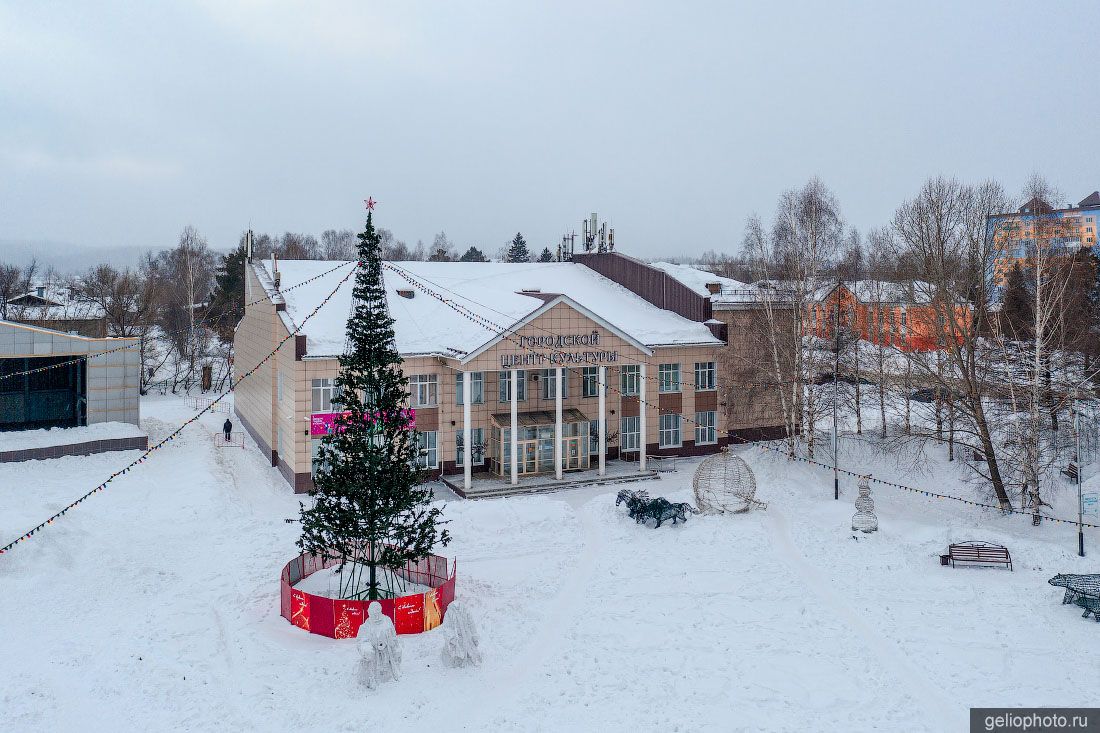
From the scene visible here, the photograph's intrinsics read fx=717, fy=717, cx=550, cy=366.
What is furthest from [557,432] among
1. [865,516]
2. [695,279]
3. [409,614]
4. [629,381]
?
[409,614]

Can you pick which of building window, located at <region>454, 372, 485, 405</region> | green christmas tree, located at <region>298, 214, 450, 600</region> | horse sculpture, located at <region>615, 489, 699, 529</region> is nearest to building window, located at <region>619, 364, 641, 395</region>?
building window, located at <region>454, 372, 485, 405</region>

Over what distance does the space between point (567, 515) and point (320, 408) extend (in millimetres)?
10530

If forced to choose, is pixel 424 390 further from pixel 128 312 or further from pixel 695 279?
pixel 128 312

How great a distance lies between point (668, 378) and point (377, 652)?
22973mm

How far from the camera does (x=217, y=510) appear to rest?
23.5 metres

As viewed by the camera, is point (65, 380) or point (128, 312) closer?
point (65, 380)

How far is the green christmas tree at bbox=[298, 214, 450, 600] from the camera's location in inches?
611

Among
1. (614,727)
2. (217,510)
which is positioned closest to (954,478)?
(614,727)

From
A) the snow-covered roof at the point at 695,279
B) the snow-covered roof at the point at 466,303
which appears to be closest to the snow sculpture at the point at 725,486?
→ the snow-covered roof at the point at 466,303

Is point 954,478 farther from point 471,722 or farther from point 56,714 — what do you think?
point 56,714

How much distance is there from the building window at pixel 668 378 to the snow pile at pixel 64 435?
22355mm

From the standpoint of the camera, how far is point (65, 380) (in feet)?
110

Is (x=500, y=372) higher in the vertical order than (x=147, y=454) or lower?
higher

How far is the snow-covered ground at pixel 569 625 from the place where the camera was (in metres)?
12.3
